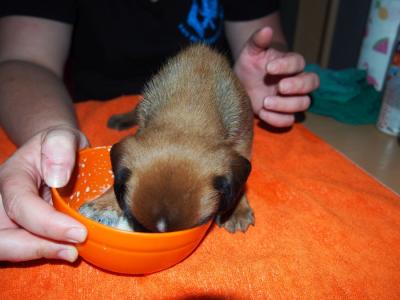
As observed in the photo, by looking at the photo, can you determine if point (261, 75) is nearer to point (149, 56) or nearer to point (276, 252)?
point (149, 56)

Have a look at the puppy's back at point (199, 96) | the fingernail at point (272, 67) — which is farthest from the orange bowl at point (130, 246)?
the fingernail at point (272, 67)

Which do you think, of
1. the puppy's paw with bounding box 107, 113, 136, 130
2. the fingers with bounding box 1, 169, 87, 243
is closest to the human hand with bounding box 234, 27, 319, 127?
the puppy's paw with bounding box 107, 113, 136, 130

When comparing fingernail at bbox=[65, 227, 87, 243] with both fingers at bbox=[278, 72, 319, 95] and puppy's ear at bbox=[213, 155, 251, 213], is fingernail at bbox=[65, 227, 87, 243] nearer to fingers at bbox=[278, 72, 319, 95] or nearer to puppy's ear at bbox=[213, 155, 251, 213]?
puppy's ear at bbox=[213, 155, 251, 213]

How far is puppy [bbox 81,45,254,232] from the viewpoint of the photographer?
4.32 ft

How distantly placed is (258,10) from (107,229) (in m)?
2.31

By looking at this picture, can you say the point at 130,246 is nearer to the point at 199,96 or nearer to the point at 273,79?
the point at 199,96

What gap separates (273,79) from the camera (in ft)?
8.76

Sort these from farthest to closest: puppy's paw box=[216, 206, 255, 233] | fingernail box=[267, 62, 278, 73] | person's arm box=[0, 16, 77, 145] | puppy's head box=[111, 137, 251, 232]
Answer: fingernail box=[267, 62, 278, 73] < person's arm box=[0, 16, 77, 145] < puppy's paw box=[216, 206, 255, 233] < puppy's head box=[111, 137, 251, 232]

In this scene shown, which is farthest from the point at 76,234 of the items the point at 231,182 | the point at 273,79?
the point at 273,79

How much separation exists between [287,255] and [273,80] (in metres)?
1.34

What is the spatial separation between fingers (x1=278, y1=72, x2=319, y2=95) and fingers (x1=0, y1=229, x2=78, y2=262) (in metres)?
1.47

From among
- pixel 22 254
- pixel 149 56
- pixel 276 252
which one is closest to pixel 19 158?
pixel 22 254

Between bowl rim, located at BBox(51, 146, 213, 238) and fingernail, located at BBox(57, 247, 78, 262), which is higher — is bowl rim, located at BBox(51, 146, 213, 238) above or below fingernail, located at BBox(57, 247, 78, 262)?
above

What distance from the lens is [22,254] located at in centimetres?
140
